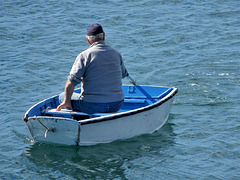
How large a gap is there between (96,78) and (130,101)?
1.45 meters

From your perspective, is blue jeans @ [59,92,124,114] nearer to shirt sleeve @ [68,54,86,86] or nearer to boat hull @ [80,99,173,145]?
boat hull @ [80,99,173,145]

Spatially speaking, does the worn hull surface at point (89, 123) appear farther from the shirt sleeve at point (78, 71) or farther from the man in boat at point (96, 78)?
the shirt sleeve at point (78, 71)

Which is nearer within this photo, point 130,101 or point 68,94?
point 68,94

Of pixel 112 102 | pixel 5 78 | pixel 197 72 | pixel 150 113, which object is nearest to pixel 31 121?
pixel 112 102

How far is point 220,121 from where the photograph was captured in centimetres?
839

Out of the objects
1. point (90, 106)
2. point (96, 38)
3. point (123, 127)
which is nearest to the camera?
point (96, 38)

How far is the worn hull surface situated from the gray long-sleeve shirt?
309 millimetres

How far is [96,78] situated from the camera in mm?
7121

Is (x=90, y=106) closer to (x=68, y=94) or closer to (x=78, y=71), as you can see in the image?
(x=68, y=94)

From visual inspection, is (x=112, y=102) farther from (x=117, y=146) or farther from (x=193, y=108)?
(x=193, y=108)

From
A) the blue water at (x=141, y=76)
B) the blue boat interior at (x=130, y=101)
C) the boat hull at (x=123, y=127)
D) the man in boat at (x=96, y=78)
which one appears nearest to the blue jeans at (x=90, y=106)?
the man in boat at (x=96, y=78)

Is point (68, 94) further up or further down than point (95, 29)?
further down

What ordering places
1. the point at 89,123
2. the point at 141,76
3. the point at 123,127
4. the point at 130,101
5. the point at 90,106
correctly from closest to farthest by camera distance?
the point at 89,123 < the point at 90,106 < the point at 123,127 < the point at 130,101 < the point at 141,76

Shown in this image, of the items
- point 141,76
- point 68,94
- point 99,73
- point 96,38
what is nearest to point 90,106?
point 68,94
